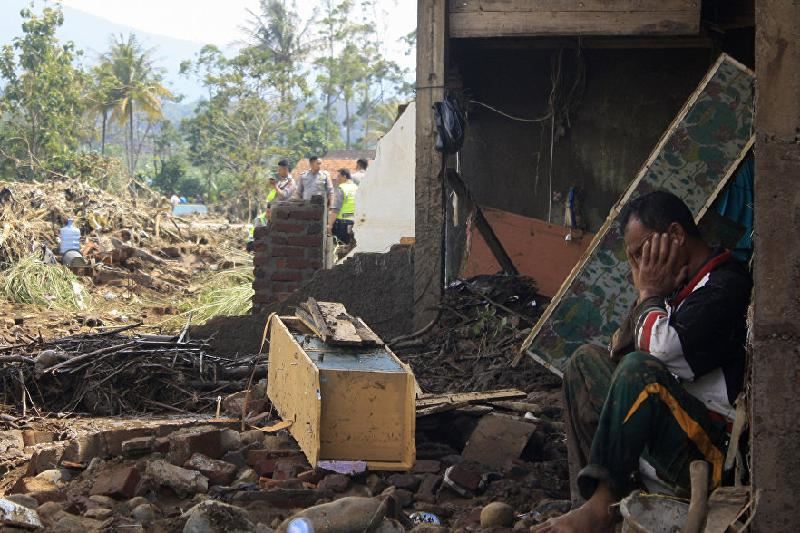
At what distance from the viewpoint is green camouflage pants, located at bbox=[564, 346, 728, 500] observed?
11.3ft

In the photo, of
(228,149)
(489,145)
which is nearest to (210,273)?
(489,145)

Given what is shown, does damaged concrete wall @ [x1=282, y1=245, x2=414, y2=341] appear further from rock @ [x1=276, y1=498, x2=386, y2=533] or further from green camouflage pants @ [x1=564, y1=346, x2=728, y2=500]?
green camouflage pants @ [x1=564, y1=346, x2=728, y2=500]

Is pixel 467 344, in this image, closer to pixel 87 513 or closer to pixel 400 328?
pixel 400 328

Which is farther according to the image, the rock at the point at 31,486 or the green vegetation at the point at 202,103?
the green vegetation at the point at 202,103

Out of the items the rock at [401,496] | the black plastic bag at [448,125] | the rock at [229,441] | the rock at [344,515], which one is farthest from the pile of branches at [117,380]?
the rock at [344,515]

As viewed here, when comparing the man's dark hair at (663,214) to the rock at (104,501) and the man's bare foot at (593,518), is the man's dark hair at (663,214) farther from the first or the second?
the rock at (104,501)

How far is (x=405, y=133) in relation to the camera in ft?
50.9

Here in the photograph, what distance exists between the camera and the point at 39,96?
36312 millimetres

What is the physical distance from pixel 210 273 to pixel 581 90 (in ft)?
28.3

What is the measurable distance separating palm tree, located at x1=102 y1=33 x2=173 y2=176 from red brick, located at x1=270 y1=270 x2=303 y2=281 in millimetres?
38892

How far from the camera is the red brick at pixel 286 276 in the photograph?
9.26m

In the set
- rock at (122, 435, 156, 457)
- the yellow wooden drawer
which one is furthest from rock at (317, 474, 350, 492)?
rock at (122, 435, 156, 457)

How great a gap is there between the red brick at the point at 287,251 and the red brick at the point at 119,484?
177 inches

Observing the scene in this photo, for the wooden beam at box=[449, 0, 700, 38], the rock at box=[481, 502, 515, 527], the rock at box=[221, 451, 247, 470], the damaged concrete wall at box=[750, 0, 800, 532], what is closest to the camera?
the damaged concrete wall at box=[750, 0, 800, 532]
